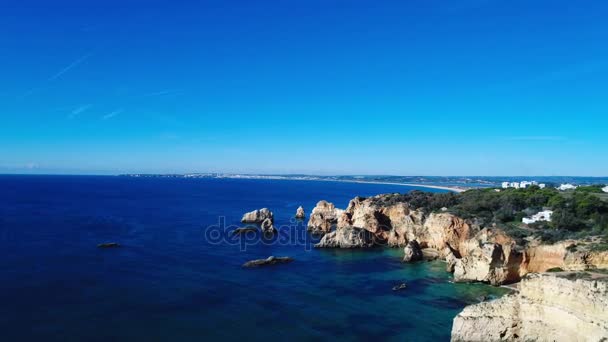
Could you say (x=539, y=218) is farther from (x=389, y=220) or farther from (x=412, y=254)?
(x=389, y=220)

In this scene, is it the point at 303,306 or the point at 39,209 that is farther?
the point at 39,209

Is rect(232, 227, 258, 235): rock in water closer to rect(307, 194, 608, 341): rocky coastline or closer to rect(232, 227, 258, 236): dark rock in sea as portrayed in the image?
rect(232, 227, 258, 236): dark rock in sea

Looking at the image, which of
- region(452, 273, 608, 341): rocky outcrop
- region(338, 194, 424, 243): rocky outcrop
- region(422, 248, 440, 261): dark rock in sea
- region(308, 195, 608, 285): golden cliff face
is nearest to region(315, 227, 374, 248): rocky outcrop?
region(308, 195, 608, 285): golden cliff face

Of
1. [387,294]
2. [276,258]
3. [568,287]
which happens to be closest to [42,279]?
[276,258]

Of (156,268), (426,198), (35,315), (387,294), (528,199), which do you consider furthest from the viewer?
(426,198)

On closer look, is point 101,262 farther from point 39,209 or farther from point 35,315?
point 39,209

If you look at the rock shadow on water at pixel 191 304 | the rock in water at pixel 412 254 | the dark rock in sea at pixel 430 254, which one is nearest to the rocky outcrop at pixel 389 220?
the dark rock in sea at pixel 430 254

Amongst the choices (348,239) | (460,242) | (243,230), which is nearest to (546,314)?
(460,242)
